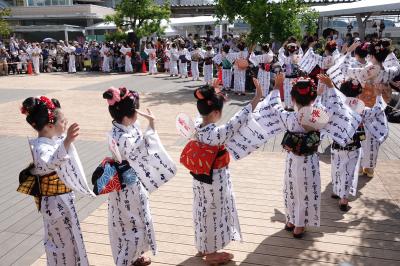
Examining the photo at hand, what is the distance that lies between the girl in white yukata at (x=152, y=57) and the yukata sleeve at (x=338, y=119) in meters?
16.3

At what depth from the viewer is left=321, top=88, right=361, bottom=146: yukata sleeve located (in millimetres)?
4094

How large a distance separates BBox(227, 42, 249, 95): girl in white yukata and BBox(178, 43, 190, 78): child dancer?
14.8 feet

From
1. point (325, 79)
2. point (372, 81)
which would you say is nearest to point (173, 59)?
point (372, 81)

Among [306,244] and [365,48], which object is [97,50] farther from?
[306,244]

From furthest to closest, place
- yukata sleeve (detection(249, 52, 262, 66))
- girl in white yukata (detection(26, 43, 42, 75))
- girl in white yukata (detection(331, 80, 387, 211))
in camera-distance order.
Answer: girl in white yukata (detection(26, 43, 42, 75)), yukata sleeve (detection(249, 52, 262, 66)), girl in white yukata (detection(331, 80, 387, 211))

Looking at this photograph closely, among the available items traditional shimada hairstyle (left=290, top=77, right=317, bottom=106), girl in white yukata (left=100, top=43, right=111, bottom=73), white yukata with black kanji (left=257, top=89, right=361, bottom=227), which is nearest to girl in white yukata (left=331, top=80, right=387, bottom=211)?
white yukata with black kanji (left=257, top=89, right=361, bottom=227)

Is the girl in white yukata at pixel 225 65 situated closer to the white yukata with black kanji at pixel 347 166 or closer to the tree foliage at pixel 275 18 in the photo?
the tree foliage at pixel 275 18

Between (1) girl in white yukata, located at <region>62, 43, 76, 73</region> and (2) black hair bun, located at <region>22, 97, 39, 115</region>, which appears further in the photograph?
(1) girl in white yukata, located at <region>62, 43, 76, 73</region>

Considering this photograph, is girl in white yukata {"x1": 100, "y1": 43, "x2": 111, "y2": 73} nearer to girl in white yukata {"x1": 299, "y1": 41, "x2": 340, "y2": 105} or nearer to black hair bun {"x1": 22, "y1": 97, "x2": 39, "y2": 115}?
girl in white yukata {"x1": 299, "y1": 41, "x2": 340, "y2": 105}

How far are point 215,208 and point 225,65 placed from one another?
438 inches

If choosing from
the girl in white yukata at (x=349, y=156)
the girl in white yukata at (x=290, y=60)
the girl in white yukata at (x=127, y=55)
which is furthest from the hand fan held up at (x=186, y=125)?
the girl in white yukata at (x=127, y=55)

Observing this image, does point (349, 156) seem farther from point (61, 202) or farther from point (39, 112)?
point (39, 112)

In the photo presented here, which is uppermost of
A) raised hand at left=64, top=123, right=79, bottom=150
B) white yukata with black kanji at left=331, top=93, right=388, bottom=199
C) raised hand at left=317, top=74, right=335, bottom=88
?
raised hand at left=317, top=74, right=335, bottom=88

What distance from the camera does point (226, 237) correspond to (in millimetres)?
3795
